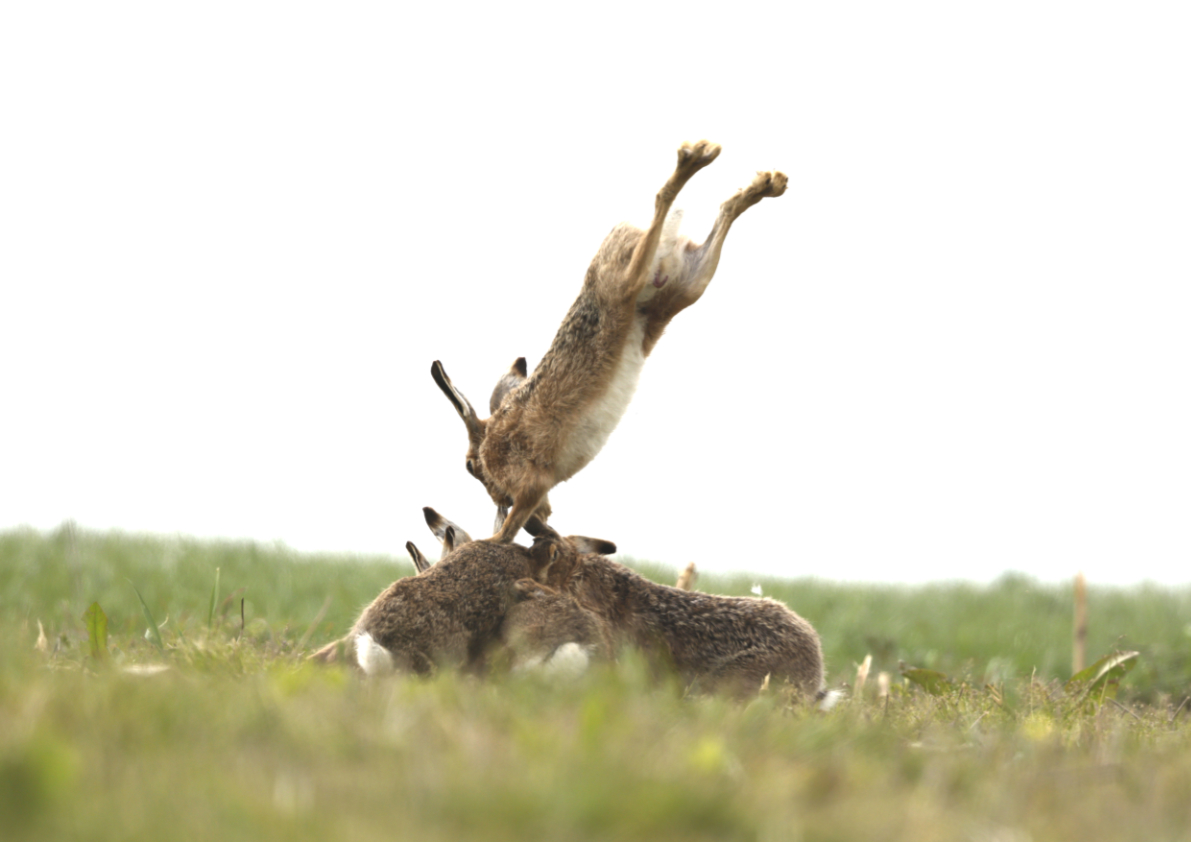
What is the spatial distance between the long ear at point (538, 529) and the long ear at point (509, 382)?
42.0 inches

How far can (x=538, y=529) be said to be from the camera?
536 cm

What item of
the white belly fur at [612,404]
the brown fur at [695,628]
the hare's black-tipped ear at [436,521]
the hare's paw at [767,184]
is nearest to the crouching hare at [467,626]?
the brown fur at [695,628]

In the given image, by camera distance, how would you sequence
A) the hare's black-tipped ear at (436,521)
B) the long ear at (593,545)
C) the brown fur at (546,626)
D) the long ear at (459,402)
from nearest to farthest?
the brown fur at (546,626)
the long ear at (593,545)
the hare's black-tipped ear at (436,521)
the long ear at (459,402)

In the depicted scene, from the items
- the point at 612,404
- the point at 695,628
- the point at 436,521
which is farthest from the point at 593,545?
the point at 612,404

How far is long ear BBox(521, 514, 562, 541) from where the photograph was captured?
5140mm

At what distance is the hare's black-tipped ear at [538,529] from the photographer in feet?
16.9

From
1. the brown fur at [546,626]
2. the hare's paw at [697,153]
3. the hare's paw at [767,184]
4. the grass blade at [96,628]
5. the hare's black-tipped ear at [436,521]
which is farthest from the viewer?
the hare's paw at [767,184]

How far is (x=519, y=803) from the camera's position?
1.71 m

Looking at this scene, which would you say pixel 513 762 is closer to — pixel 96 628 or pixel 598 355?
pixel 96 628

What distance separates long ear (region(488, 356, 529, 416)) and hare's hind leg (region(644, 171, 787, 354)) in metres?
1.21

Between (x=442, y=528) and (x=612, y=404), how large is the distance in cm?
131

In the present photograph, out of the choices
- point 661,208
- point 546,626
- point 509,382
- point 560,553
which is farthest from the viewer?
point 509,382

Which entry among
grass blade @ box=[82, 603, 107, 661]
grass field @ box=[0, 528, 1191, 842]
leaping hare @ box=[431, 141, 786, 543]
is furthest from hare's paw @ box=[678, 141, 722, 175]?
grass blade @ box=[82, 603, 107, 661]

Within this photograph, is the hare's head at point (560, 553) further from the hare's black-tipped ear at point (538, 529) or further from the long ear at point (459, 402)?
the long ear at point (459, 402)
